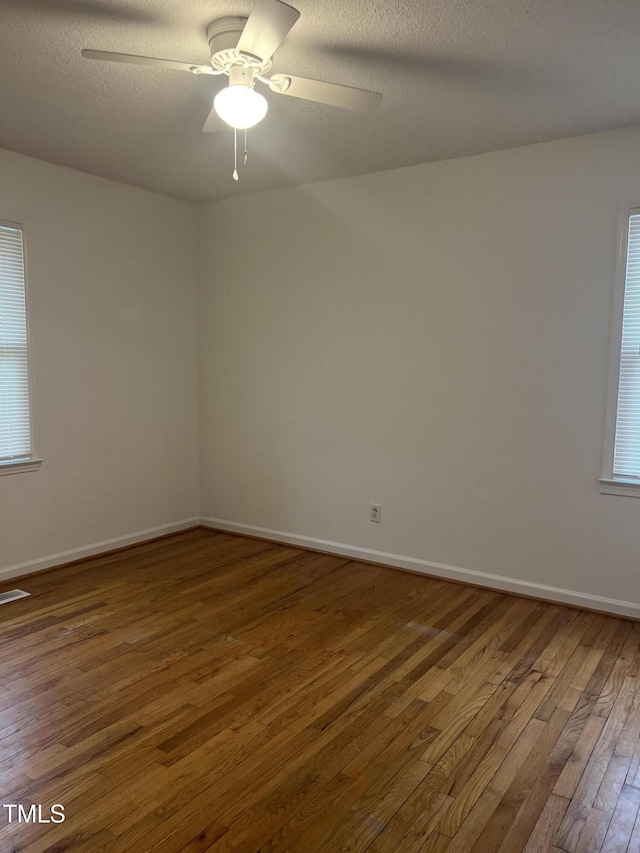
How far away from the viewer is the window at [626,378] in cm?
321

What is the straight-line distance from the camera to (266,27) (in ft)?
6.42

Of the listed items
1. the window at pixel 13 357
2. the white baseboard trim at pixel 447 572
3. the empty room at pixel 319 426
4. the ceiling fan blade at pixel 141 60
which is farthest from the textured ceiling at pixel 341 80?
the white baseboard trim at pixel 447 572

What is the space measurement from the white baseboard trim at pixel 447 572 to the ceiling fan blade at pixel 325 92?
2727 millimetres

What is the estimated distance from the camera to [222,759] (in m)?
2.11

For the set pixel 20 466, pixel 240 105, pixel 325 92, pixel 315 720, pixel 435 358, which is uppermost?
pixel 325 92

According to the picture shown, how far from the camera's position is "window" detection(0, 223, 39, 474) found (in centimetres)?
369

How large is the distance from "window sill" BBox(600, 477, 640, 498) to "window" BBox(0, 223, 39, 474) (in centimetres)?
346

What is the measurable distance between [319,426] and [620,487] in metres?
2.02

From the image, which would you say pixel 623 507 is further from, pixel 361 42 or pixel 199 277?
pixel 199 277

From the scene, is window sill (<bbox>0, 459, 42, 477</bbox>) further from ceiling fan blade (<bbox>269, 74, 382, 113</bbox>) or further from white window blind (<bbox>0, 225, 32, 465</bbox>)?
ceiling fan blade (<bbox>269, 74, 382, 113</bbox>)

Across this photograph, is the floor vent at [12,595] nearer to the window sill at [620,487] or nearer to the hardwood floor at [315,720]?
the hardwood floor at [315,720]

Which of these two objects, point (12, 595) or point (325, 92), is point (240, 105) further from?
point (12, 595)

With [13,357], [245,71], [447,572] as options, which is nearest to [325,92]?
[245,71]

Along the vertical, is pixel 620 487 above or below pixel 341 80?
below
